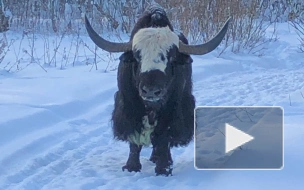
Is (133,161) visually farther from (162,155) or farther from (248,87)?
(248,87)

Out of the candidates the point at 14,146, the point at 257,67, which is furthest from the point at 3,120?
the point at 257,67

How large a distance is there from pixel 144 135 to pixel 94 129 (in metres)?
1.24

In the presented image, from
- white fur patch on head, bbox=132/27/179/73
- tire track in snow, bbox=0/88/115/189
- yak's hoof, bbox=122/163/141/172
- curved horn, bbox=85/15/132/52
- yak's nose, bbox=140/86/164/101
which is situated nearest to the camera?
yak's nose, bbox=140/86/164/101

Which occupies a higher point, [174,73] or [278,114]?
[174,73]

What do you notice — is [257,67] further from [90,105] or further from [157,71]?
[157,71]

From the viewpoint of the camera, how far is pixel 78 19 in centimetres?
1441

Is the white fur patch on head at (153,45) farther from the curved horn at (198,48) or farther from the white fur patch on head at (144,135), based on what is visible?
the white fur patch on head at (144,135)

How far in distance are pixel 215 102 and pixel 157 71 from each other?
2.91 m

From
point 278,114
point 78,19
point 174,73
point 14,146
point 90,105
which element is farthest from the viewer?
point 78,19

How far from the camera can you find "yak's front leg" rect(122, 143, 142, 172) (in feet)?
14.2

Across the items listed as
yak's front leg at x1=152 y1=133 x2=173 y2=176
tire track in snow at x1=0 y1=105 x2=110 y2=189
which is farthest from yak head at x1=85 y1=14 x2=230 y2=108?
tire track in snow at x1=0 y1=105 x2=110 y2=189

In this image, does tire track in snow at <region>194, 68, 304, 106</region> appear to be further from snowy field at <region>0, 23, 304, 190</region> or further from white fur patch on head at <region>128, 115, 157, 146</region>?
white fur patch on head at <region>128, 115, 157, 146</region>

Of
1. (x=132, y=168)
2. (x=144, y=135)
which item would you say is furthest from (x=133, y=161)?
(x=144, y=135)
